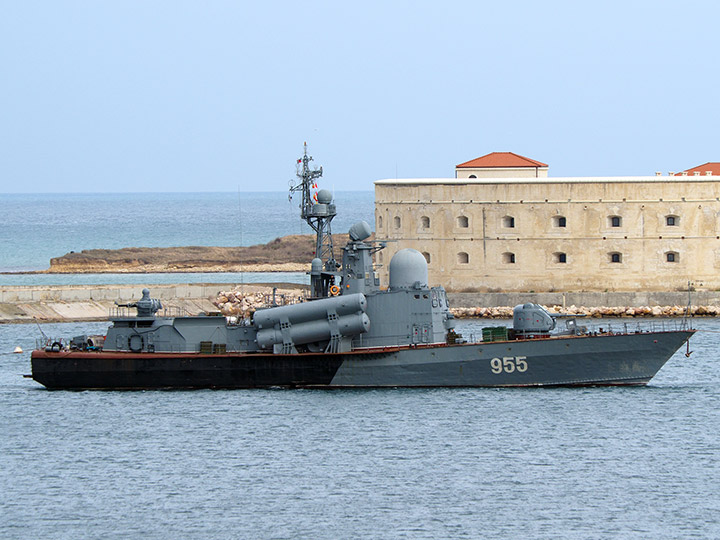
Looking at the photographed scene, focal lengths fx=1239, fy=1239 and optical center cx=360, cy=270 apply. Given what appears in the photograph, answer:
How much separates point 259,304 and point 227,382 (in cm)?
2351

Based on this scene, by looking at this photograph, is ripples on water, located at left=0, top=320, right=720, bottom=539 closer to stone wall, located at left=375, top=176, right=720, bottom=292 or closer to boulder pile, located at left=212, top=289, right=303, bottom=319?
boulder pile, located at left=212, top=289, right=303, bottom=319

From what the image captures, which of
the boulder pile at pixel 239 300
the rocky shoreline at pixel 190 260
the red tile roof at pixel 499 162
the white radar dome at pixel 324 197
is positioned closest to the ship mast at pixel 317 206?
the white radar dome at pixel 324 197

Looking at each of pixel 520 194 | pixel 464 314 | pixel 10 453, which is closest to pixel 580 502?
pixel 10 453

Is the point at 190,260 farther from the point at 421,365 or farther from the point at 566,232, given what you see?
the point at 421,365

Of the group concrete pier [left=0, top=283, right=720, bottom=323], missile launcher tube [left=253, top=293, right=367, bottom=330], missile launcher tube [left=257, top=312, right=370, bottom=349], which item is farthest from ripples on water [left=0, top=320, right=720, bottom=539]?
concrete pier [left=0, top=283, right=720, bottom=323]

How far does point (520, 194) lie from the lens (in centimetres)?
5938

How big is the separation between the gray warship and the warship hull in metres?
0.03

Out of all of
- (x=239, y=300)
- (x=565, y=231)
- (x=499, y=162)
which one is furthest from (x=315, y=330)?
(x=499, y=162)

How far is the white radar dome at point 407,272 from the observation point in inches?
1393

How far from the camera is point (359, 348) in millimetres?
35406

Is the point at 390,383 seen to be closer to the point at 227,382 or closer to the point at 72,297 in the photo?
the point at 227,382

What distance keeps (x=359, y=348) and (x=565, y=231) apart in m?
26.1

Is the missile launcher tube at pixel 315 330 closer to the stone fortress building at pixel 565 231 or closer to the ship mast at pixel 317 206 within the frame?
the ship mast at pixel 317 206

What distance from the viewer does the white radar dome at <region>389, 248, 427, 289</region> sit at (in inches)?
1393
